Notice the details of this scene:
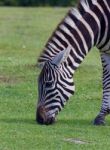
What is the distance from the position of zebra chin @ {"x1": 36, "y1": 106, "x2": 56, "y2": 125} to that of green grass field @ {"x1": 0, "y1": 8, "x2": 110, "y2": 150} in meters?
0.11

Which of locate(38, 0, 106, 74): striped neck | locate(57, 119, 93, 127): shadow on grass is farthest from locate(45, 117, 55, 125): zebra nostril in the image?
locate(38, 0, 106, 74): striped neck

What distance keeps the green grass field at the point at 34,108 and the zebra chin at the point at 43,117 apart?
0.11 m

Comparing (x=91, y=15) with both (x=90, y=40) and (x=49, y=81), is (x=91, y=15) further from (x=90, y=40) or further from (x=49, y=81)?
(x=49, y=81)

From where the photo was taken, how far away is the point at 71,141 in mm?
12570

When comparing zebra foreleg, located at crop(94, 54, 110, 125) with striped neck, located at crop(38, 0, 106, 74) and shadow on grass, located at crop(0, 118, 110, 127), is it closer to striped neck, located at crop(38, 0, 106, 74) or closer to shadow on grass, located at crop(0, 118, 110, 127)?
shadow on grass, located at crop(0, 118, 110, 127)

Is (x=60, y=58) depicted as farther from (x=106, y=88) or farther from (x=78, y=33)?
(x=106, y=88)

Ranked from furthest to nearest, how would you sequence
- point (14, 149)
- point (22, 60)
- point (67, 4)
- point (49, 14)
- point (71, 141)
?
point (67, 4)
point (49, 14)
point (22, 60)
point (71, 141)
point (14, 149)

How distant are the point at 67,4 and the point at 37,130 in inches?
2025

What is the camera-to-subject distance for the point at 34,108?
16406 millimetres

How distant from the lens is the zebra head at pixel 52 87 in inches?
538

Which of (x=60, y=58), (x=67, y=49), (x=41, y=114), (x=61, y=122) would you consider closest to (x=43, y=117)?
(x=41, y=114)

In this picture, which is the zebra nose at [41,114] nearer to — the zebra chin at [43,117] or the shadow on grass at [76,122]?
the zebra chin at [43,117]

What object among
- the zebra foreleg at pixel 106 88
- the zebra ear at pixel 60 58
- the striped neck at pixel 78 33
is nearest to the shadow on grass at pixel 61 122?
the zebra foreleg at pixel 106 88

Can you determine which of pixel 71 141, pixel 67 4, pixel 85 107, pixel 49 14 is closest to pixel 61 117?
pixel 85 107
